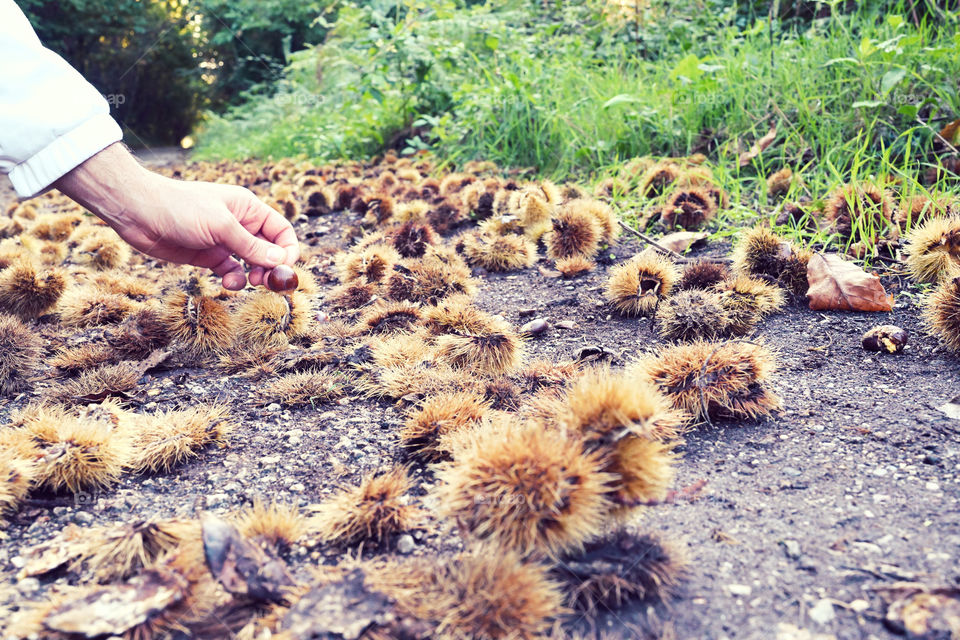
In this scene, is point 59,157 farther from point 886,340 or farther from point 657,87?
point 657,87

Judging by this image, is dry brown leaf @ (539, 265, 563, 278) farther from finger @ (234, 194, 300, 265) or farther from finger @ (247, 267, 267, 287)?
finger @ (247, 267, 267, 287)

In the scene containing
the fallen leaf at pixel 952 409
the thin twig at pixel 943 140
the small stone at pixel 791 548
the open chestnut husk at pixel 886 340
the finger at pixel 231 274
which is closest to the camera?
the small stone at pixel 791 548

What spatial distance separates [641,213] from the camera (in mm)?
3619

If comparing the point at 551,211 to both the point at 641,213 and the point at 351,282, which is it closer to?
the point at 641,213

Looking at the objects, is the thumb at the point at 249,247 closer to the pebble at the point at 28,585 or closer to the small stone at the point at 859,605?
the pebble at the point at 28,585

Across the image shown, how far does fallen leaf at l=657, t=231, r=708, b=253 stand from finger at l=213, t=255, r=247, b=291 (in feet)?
6.14

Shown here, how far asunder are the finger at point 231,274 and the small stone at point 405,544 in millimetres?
1446

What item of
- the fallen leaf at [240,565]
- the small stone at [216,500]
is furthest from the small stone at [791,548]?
the small stone at [216,500]

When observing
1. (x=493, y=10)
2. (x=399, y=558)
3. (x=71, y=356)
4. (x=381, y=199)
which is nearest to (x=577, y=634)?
(x=399, y=558)

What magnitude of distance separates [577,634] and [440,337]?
1.23 metres

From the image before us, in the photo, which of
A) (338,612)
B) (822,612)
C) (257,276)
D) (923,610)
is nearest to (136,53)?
(257,276)

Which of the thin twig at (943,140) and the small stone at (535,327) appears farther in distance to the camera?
the thin twig at (943,140)

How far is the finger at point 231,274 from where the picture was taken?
2.46 meters

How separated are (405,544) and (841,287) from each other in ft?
6.30
